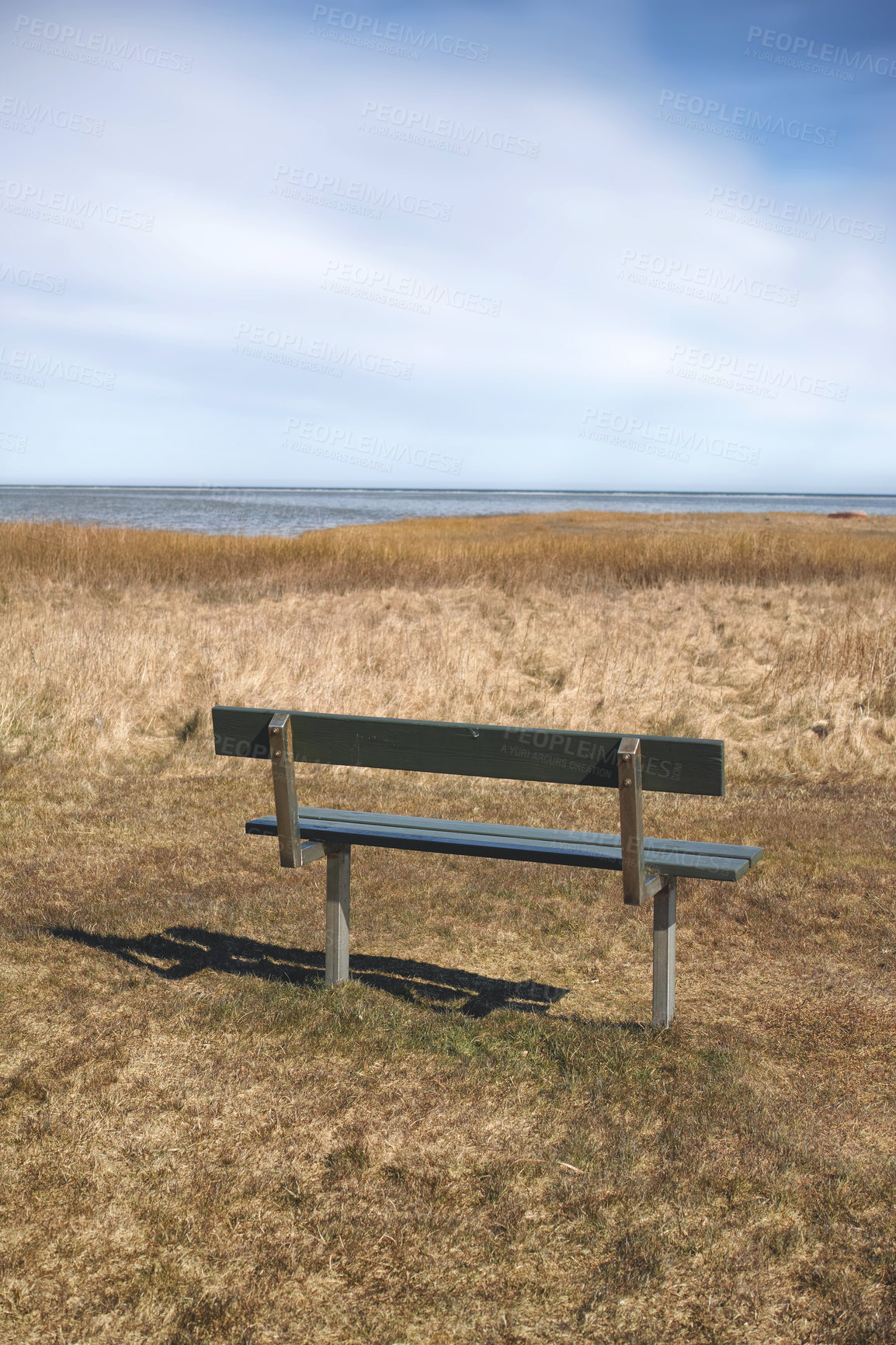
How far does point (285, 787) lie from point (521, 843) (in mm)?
800

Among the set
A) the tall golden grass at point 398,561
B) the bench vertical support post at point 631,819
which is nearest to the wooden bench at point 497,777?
the bench vertical support post at point 631,819

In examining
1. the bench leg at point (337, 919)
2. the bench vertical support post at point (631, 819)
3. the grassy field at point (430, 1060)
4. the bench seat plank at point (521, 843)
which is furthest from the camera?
the bench leg at point (337, 919)

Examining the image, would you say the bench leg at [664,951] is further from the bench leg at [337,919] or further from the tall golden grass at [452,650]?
the tall golden grass at [452,650]

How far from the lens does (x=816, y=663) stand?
9.84m

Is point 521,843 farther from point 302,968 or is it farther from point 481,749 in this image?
point 302,968

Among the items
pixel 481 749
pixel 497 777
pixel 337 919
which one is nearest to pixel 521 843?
pixel 497 777

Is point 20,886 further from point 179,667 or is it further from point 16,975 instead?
point 179,667

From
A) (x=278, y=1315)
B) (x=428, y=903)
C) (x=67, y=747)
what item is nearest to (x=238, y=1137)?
(x=278, y=1315)

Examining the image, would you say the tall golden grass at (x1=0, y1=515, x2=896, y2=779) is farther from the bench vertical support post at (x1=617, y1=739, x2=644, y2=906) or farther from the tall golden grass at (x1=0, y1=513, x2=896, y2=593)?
the bench vertical support post at (x1=617, y1=739, x2=644, y2=906)

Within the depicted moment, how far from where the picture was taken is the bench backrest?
9.56ft

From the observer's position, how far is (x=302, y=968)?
3.93m

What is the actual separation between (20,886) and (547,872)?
2.52 m

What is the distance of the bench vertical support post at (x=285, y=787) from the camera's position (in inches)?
131

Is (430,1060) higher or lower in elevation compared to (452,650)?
lower
